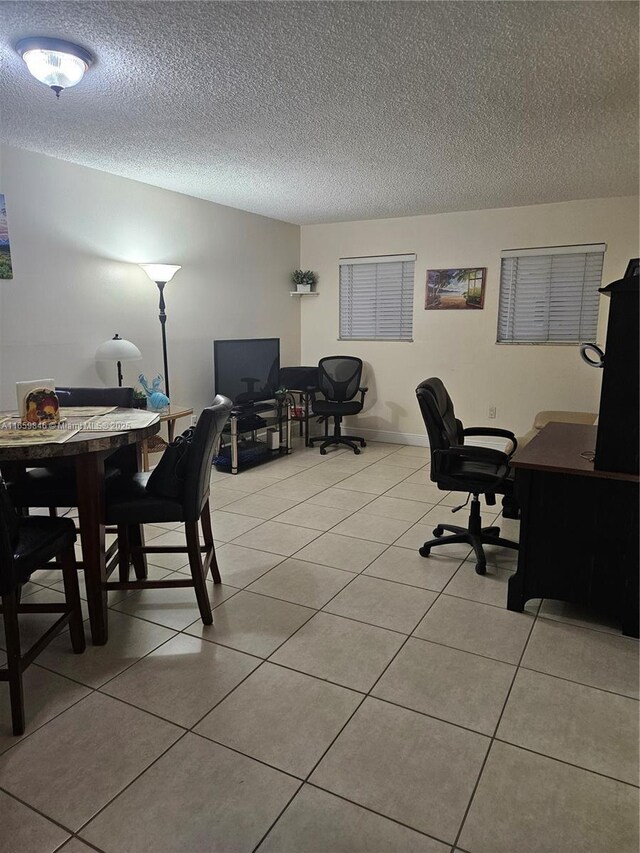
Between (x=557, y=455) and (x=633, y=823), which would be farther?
(x=557, y=455)

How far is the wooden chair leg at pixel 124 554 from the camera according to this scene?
272cm

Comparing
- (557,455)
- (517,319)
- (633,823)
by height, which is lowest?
(633,823)

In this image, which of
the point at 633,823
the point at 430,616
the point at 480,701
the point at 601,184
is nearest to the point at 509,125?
the point at 601,184

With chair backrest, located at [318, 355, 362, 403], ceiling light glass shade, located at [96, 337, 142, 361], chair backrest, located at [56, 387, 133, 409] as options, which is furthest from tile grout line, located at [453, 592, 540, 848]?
chair backrest, located at [318, 355, 362, 403]

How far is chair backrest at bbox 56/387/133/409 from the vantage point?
9.95 ft

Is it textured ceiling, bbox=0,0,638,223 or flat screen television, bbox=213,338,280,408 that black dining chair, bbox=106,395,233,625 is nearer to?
textured ceiling, bbox=0,0,638,223

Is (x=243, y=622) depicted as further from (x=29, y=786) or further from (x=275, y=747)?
(x=29, y=786)

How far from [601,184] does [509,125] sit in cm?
182

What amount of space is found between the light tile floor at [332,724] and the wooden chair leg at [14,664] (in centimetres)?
7

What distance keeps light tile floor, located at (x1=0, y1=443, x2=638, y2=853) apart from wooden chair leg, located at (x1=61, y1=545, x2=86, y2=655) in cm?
7

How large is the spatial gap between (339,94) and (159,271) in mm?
2184

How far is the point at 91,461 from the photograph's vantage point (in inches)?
86.5

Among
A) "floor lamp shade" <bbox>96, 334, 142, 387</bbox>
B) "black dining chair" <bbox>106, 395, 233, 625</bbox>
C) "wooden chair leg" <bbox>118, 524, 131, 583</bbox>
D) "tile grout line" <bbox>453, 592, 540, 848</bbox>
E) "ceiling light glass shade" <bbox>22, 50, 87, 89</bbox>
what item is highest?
"ceiling light glass shade" <bbox>22, 50, 87, 89</bbox>

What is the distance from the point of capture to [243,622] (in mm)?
2461
